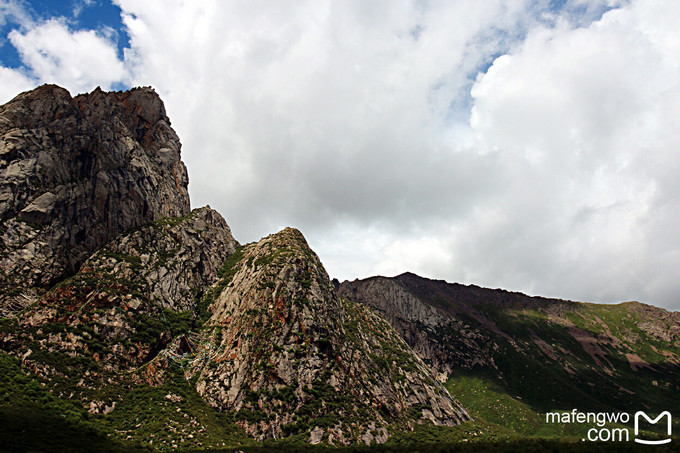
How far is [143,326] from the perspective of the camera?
243 feet

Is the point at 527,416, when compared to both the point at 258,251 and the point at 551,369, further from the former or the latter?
the point at 258,251

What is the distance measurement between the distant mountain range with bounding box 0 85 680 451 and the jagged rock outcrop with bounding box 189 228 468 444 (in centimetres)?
41

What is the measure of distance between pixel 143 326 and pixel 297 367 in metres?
35.2

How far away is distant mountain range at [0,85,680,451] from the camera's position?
182 feet

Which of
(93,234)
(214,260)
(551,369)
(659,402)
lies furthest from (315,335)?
(659,402)

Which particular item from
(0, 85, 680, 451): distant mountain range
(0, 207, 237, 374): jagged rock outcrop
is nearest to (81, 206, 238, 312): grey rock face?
(0, 207, 237, 374): jagged rock outcrop

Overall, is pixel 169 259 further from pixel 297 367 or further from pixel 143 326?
pixel 297 367

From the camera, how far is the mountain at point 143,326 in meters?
55.8

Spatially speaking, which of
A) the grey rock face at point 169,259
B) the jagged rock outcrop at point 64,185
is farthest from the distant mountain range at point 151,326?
the grey rock face at point 169,259

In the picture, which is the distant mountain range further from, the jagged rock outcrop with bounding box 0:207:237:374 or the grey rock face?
the grey rock face

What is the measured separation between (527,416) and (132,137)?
594 ft

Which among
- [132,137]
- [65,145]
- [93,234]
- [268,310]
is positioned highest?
[132,137]

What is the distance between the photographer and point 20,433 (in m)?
34.3

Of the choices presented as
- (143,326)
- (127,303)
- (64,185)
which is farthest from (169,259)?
(64,185)
